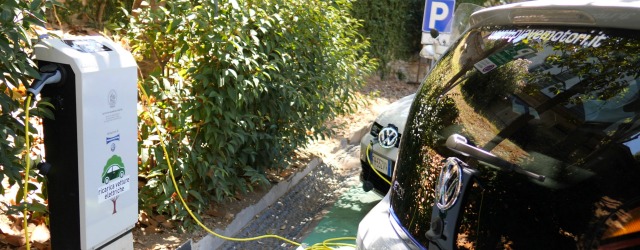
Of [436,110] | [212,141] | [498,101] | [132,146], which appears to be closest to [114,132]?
[132,146]

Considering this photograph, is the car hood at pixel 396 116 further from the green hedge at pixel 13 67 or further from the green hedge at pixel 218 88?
the green hedge at pixel 13 67

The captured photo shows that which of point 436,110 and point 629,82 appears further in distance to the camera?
point 436,110

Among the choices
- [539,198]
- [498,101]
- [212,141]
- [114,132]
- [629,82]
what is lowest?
[212,141]

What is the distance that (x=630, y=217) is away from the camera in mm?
1922

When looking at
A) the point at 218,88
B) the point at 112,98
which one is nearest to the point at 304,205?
the point at 218,88

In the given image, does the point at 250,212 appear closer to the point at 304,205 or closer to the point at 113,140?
the point at 304,205

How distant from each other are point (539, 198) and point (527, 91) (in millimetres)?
527

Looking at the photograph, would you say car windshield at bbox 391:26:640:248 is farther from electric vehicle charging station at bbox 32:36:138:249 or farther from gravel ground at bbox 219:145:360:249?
gravel ground at bbox 219:145:360:249

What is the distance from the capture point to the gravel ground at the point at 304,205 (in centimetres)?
553

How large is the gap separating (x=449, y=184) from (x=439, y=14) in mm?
5460

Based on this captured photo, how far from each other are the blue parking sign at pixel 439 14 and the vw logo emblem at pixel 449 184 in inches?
207

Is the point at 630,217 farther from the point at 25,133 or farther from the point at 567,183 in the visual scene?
the point at 25,133

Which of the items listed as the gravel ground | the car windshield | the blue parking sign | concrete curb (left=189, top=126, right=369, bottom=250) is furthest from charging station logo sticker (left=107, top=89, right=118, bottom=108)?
the blue parking sign

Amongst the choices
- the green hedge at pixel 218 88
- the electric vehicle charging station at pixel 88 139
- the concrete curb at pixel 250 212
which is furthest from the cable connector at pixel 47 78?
the concrete curb at pixel 250 212
